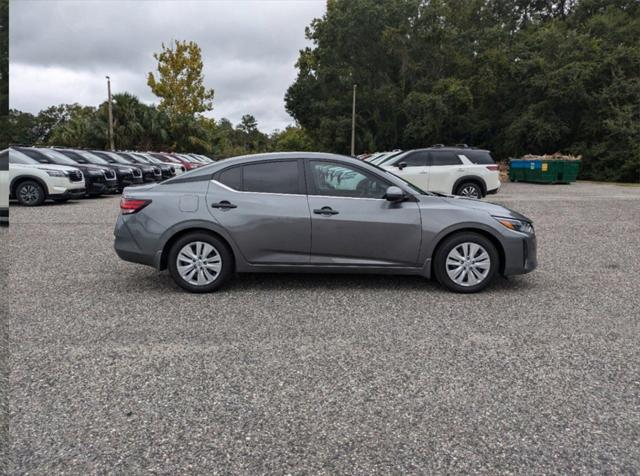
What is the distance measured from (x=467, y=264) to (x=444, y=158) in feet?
29.8

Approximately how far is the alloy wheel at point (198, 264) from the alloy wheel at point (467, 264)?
238 centimetres

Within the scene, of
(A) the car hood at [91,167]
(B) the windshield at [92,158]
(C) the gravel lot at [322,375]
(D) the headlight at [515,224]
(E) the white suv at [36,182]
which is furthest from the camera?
(B) the windshield at [92,158]

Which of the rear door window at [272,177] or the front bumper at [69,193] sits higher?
the rear door window at [272,177]

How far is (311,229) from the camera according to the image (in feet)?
17.8

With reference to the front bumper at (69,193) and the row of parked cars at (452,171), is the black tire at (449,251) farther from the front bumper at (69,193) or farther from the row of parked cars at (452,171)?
the front bumper at (69,193)

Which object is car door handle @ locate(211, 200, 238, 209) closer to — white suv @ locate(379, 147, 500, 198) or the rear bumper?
the rear bumper

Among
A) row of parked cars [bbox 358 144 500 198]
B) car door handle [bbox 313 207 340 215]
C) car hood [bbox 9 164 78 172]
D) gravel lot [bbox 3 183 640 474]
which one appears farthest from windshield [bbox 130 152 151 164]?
car door handle [bbox 313 207 340 215]

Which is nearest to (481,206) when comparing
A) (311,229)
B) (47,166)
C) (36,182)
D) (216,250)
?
(311,229)

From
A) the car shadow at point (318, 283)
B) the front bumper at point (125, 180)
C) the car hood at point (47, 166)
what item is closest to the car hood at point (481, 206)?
the car shadow at point (318, 283)

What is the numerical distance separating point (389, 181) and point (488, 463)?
3493 millimetres

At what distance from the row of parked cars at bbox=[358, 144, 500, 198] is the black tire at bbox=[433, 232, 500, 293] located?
855 cm

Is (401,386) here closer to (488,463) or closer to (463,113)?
(488,463)

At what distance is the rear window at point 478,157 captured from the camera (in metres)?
14.0

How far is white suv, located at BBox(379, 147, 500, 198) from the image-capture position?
45.7 ft
